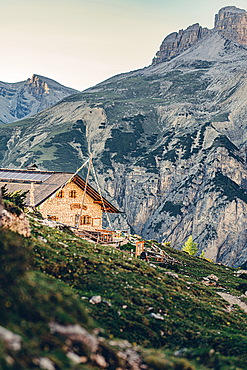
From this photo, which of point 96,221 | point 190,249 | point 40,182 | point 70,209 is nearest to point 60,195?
point 70,209

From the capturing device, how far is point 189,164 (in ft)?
598

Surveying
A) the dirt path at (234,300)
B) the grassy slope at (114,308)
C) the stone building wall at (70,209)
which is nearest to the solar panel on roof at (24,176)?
the stone building wall at (70,209)

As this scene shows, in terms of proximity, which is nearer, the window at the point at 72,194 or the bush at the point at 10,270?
the bush at the point at 10,270

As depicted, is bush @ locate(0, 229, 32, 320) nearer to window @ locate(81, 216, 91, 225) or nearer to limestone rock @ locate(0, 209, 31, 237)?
limestone rock @ locate(0, 209, 31, 237)

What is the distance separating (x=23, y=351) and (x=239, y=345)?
42.7 ft

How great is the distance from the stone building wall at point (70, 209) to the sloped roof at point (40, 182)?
3.14ft

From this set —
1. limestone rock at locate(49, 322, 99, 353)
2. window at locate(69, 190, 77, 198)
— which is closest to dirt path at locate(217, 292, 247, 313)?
limestone rock at locate(49, 322, 99, 353)

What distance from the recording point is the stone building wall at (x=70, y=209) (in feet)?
159

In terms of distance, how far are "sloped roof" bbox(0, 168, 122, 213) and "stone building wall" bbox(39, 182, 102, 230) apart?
37.7 inches

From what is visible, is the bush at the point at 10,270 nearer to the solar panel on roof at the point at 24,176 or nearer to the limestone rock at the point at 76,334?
the limestone rock at the point at 76,334

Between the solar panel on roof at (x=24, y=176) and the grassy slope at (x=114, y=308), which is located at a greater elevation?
the solar panel on roof at (x=24, y=176)

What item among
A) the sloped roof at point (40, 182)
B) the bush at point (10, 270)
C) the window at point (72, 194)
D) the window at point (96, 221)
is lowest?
the window at point (96, 221)

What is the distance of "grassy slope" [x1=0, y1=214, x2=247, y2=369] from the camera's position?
Answer: 12.0 metres

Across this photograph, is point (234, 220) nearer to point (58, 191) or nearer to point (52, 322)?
point (58, 191)
